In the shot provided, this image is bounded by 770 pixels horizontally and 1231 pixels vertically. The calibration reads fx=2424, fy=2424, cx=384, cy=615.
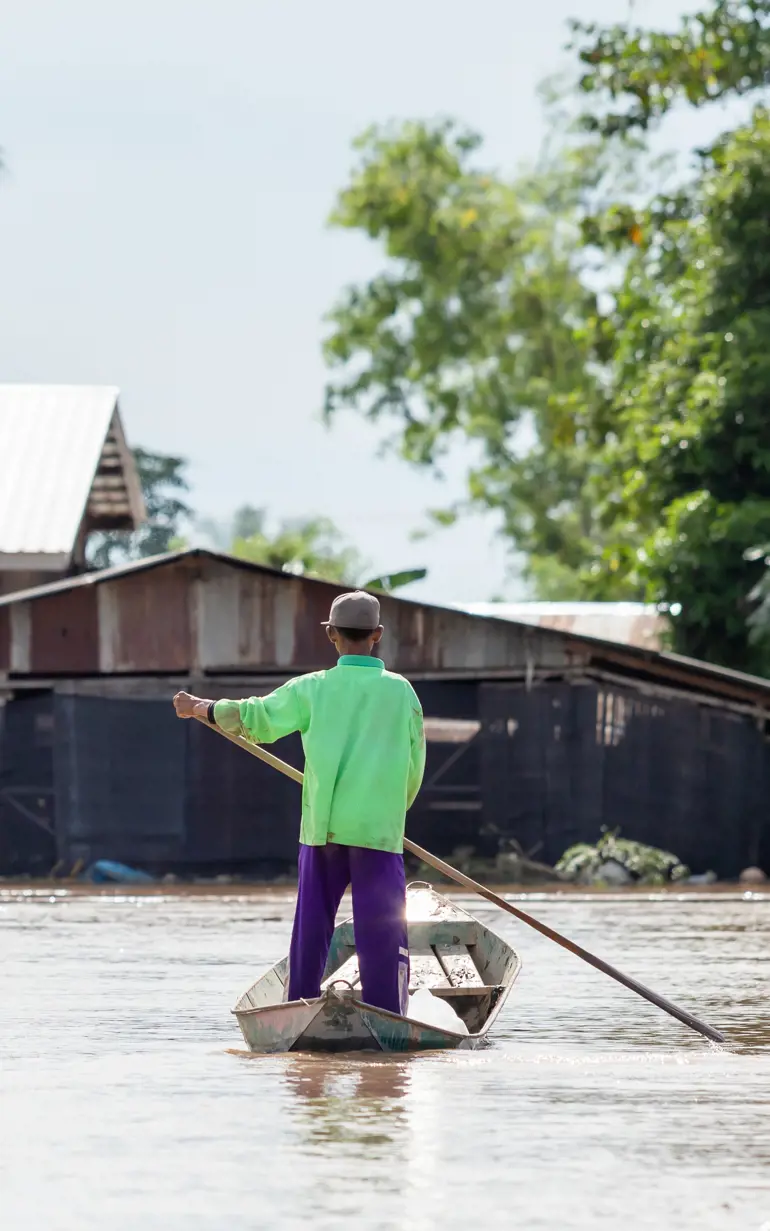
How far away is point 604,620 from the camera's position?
40438mm

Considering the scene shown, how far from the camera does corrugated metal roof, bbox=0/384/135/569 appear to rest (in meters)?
30.8

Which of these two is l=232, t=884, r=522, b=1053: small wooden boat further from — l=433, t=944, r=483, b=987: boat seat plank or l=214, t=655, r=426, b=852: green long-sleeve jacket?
l=214, t=655, r=426, b=852: green long-sleeve jacket

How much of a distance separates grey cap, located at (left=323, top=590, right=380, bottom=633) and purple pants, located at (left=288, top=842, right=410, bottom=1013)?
0.90 meters

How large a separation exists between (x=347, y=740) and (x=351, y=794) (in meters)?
0.22

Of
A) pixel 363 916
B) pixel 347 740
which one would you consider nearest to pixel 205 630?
pixel 347 740

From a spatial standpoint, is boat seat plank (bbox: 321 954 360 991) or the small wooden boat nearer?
the small wooden boat

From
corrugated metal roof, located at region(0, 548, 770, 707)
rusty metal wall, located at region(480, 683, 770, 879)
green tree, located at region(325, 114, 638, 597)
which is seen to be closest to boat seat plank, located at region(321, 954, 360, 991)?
corrugated metal roof, located at region(0, 548, 770, 707)

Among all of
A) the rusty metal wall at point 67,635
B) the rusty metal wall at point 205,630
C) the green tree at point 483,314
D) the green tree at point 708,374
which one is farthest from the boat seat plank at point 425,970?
the green tree at point 483,314

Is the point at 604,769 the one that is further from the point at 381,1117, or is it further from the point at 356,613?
the point at 381,1117

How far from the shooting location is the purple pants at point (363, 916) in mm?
9734

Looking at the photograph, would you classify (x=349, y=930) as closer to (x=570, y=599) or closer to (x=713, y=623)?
(x=713, y=623)

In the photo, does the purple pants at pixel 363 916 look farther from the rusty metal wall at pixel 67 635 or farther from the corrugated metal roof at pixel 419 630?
the rusty metal wall at pixel 67 635

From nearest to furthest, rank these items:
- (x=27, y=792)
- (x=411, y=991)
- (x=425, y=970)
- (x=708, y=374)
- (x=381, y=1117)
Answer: (x=381, y=1117)
(x=411, y=991)
(x=425, y=970)
(x=27, y=792)
(x=708, y=374)

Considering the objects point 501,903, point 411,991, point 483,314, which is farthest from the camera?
point 483,314
